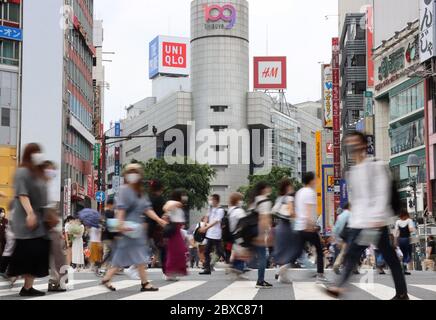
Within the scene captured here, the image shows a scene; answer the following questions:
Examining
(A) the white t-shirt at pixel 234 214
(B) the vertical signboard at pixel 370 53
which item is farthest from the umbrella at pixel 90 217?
(B) the vertical signboard at pixel 370 53

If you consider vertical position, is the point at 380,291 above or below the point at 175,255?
below

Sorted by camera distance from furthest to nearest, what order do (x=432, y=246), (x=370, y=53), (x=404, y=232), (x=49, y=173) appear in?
(x=370, y=53)
(x=432, y=246)
(x=404, y=232)
(x=49, y=173)

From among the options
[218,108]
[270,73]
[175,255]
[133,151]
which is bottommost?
[175,255]

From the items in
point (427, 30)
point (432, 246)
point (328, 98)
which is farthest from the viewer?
point (328, 98)

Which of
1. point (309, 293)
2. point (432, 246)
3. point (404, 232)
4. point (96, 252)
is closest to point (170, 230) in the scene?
point (309, 293)

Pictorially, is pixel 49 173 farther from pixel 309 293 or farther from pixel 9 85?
pixel 9 85

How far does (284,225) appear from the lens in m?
12.5

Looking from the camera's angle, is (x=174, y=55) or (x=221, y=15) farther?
(x=174, y=55)

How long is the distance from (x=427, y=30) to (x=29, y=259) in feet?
126

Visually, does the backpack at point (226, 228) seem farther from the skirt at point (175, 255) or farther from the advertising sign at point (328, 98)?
the advertising sign at point (328, 98)
